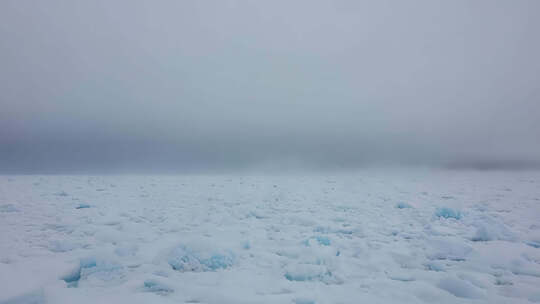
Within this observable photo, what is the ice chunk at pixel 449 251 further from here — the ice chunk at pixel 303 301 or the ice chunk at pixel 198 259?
the ice chunk at pixel 198 259

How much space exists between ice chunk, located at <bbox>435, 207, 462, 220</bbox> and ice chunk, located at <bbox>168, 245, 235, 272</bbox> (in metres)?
4.40

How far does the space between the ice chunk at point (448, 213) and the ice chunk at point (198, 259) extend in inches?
173

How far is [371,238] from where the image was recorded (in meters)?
4.34

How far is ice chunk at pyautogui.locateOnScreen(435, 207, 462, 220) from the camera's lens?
5484 millimetres

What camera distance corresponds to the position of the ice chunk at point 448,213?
5484 millimetres

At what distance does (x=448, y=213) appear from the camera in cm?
556

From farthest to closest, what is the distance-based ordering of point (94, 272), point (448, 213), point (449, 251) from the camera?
point (448, 213), point (449, 251), point (94, 272)

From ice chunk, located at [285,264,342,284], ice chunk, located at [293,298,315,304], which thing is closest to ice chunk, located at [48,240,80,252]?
ice chunk, located at [285,264,342,284]

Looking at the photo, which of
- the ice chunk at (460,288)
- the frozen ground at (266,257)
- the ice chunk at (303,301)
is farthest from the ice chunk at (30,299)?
the ice chunk at (460,288)

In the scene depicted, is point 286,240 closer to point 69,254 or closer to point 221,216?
point 221,216

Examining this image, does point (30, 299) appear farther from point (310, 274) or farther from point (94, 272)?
point (310, 274)

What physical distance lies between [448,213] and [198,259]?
4913 mm

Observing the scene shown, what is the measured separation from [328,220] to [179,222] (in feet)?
9.35

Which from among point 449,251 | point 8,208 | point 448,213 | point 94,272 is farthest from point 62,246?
point 448,213
